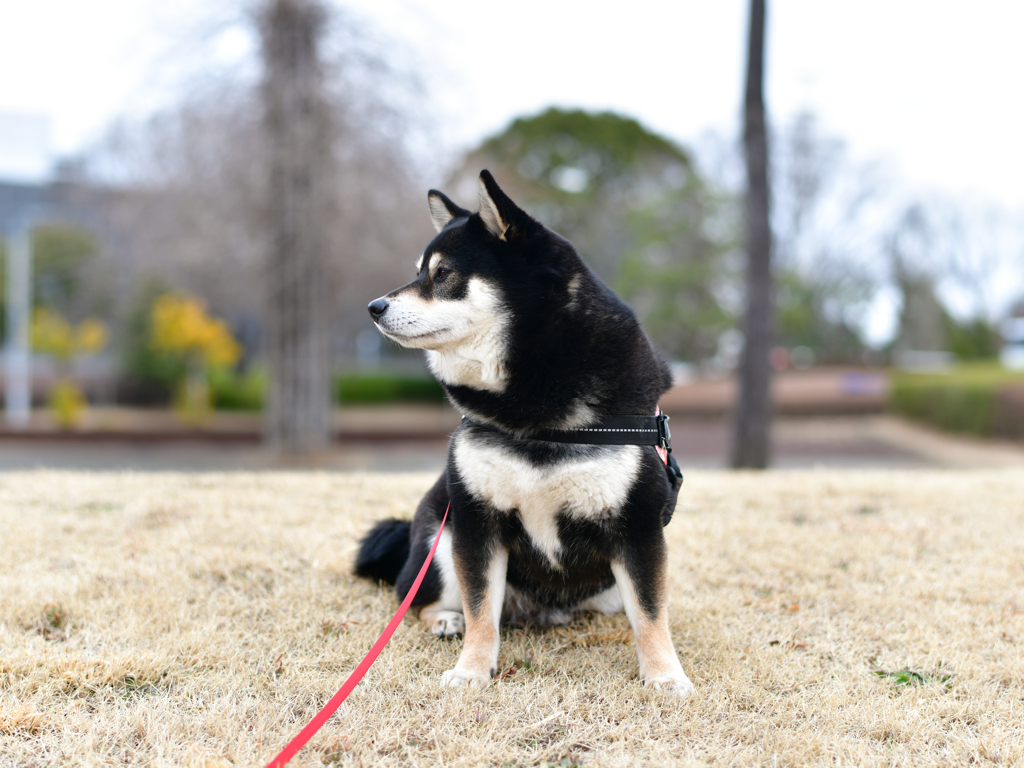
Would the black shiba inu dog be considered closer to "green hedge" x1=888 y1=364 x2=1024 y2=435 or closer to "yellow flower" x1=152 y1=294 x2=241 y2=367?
"green hedge" x1=888 y1=364 x2=1024 y2=435

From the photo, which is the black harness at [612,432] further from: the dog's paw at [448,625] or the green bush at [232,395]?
the green bush at [232,395]

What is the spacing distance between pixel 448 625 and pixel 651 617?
35.6 inches

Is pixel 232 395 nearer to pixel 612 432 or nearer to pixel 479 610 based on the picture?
pixel 479 610

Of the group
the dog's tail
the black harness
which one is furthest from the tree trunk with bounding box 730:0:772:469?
the black harness

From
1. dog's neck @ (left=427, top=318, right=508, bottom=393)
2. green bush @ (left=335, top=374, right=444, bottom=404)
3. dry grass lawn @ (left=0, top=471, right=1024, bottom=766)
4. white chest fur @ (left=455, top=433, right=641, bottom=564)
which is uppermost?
dog's neck @ (left=427, top=318, right=508, bottom=393)

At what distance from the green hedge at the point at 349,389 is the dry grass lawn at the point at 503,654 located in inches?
822

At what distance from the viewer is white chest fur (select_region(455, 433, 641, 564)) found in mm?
2490

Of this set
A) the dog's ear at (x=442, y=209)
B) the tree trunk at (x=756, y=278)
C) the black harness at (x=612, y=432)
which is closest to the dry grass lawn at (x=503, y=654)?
the black harness at (x=612, y=432)

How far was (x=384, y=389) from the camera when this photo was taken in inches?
1115

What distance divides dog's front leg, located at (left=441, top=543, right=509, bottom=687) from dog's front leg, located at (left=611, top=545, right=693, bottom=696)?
434 millimetres

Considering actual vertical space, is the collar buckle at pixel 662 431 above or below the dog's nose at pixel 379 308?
below

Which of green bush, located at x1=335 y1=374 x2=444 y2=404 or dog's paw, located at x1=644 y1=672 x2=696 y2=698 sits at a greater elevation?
dog's paw, located at x1=644 y1=672 x2=696 y2=698

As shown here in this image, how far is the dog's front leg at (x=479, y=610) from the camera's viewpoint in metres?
2.62

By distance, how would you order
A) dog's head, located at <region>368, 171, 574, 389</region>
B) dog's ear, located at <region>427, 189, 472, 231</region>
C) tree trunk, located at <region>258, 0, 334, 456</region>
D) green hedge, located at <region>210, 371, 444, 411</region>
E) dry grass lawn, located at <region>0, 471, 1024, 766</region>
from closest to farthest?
dry grass lawn, located at <region>0, 471, 1024, 766</region>, dog's head, located at <region>368, 171, 574, 389</region>, dog's ear, located at <region>427, 189, 472, 231</region>, tree trunk, located at <region>258, 0, 334, 456</region>, green hedge, located at <region>210, 371, 444, 411</region>
